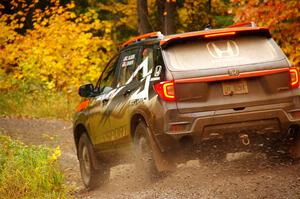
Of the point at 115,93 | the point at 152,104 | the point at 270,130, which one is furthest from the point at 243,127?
the point at 115,93

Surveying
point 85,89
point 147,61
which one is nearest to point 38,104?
point 85,89

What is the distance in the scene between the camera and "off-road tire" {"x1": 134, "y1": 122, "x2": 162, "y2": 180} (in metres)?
8.15

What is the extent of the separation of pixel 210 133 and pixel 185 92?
1.77ft

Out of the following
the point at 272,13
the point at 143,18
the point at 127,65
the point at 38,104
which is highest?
the point at 127,65

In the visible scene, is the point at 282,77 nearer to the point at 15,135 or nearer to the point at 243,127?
the point at 243,127

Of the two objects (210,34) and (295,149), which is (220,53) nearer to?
(210,34)

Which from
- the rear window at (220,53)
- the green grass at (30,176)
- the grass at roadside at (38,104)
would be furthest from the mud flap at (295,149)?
the grass at roadside at (38,104)

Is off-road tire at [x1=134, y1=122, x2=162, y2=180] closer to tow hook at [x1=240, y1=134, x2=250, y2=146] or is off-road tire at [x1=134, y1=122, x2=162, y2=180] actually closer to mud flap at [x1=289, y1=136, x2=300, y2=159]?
tow hook at [x1=240, y1=134, x2=250, y2=146]

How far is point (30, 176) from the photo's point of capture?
8703mm

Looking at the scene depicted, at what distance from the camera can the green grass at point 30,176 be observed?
8.55m

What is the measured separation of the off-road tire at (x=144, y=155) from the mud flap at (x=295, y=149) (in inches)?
66.0

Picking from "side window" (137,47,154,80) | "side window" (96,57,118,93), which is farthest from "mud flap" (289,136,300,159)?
"side window" (96,57,118,93)

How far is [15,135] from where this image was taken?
17.5 metres

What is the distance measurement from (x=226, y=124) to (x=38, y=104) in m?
16.0
